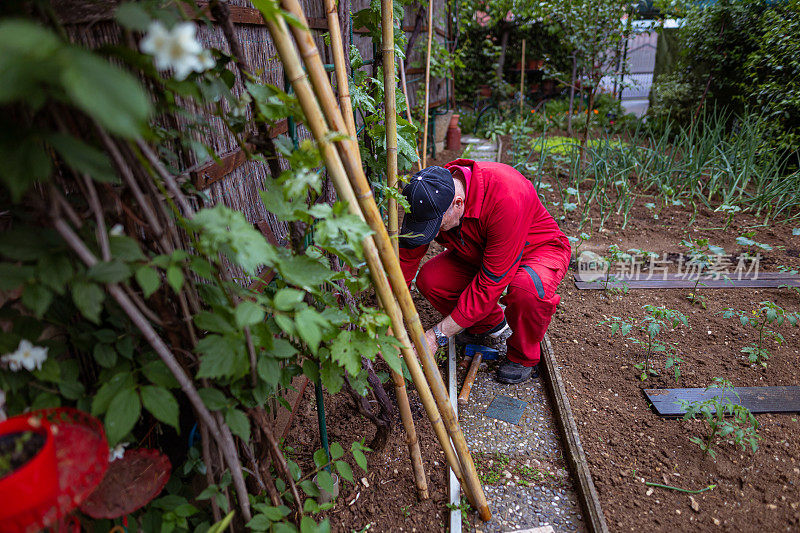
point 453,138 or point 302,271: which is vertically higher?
point 302,271

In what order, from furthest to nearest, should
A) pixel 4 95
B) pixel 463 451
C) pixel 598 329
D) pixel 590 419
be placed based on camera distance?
1. pixel 598 329
2. pixel 590 419
3. pixel 463 451
4. pixel 4 95

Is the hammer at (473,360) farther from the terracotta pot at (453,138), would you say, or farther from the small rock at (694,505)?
the terracotta pot at (453,138)

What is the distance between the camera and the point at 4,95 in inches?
19.1

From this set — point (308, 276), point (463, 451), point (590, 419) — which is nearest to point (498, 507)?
point (463, 451)

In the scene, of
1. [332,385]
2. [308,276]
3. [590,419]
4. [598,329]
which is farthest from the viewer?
[598,329]

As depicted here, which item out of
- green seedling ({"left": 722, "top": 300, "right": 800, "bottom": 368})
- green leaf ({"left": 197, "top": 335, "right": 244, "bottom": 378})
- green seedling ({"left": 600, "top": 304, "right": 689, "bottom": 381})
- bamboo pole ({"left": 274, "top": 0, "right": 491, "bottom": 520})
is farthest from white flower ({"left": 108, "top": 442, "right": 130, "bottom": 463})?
green seedling ({"left": 722, "top": 300, "right": 800, "bottom": 368})

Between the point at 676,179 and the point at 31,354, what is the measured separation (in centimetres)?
480

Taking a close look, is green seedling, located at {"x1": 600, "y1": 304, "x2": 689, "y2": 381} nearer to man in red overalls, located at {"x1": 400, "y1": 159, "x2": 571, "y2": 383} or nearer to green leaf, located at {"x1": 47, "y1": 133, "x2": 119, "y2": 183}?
man in red overalls, located at {"x1": 400, "y1": 159, "x2": 571, "y2": 383}

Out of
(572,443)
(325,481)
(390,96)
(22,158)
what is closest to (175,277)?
(22,158)

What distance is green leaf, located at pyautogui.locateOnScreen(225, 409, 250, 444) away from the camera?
1000 mm

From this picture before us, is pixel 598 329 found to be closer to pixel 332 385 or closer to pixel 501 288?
pixel 501 288

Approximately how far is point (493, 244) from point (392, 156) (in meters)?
0.80

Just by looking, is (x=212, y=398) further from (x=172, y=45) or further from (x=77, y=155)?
(x=172, y=45)

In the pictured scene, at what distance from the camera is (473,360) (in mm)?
2469
